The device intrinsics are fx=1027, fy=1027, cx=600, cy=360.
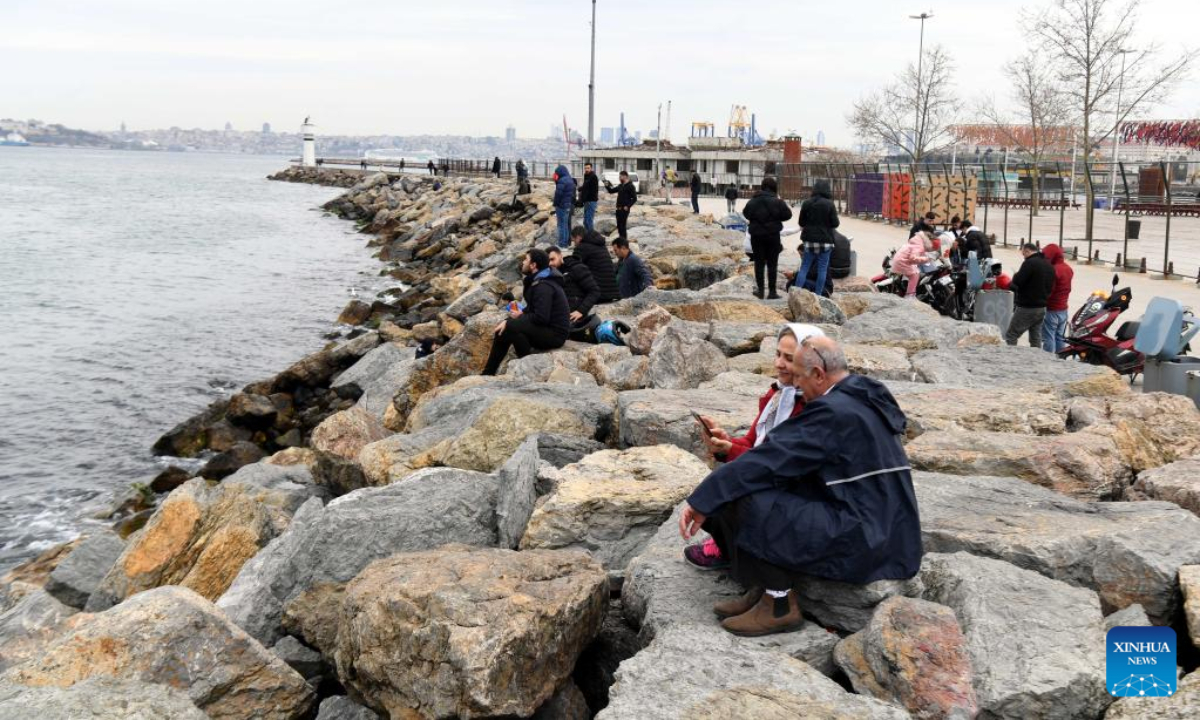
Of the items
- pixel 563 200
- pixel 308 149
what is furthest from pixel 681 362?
pixel 308 149

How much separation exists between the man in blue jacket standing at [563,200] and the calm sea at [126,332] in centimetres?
543

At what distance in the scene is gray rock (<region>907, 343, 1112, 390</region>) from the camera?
27.4 ft

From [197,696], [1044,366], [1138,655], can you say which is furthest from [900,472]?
[1044,366]

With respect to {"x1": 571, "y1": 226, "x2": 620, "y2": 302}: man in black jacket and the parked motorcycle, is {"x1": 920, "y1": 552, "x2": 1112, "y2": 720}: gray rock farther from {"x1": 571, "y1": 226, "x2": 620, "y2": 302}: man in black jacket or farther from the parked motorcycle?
{"x1": 571, "y1": 226, "x2": 620, "y2": 302}: man in black jacket

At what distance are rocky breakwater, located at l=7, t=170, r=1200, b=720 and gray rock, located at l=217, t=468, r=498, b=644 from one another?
0.02 meters

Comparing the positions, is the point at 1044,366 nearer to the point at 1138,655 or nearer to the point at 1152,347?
the point at 1152,347

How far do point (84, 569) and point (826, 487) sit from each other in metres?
6.01

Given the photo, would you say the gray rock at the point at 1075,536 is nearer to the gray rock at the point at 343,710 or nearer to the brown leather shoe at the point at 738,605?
the brown leather shoe at the point at 738,605

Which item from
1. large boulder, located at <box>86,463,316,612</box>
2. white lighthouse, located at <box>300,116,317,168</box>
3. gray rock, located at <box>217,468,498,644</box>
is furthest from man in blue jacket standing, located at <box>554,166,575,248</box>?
white lighthouse, located at <box>300,116,317,168</box>

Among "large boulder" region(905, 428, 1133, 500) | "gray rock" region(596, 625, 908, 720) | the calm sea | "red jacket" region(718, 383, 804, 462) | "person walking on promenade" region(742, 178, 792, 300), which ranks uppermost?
"person walking on promenade" region(742, 178, 792, 300)

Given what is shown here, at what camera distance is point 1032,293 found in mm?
11336

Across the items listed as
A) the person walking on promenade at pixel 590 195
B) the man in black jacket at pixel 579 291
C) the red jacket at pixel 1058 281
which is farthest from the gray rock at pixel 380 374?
the person walking on promenade at pixel 590 195

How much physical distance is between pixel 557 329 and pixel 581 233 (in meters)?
3.12

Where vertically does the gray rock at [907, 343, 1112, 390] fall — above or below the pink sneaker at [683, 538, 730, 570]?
above
